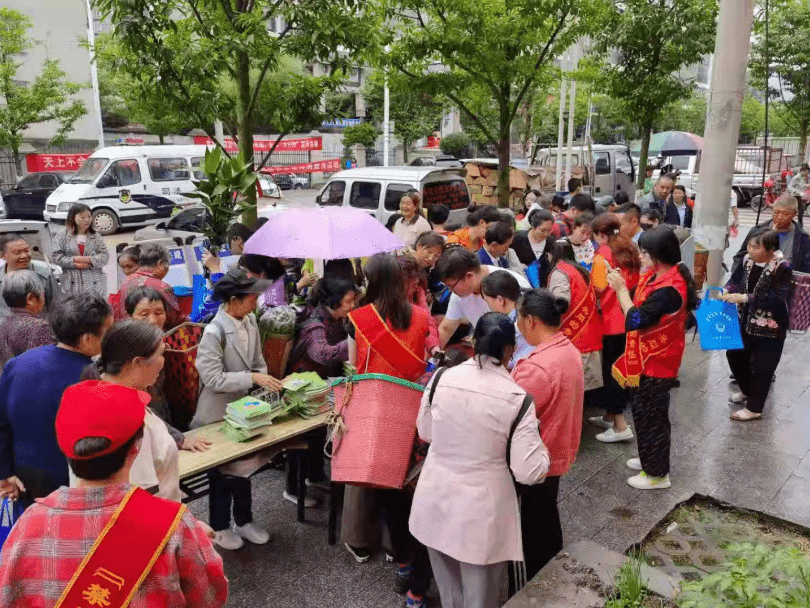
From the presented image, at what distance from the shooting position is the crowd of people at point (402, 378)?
5.75 ft

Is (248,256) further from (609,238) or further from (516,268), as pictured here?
(609,238)

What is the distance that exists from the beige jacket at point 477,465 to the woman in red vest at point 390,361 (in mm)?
607

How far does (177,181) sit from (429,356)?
14983mm

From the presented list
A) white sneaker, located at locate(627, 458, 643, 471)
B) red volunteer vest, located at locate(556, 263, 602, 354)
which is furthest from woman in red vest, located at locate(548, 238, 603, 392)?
white sneaker, located at locate(627, 458, 643, 471)

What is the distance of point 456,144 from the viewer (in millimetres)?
34312

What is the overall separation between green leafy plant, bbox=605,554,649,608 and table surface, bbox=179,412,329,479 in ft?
5.66

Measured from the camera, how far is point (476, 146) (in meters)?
35.5

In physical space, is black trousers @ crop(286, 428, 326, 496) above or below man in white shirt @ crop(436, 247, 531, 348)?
below

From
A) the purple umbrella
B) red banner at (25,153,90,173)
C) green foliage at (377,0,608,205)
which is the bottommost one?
the purple umbrella

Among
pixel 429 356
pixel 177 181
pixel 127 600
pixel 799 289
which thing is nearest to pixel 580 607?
pixel 429 356

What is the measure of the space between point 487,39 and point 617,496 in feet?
22.8

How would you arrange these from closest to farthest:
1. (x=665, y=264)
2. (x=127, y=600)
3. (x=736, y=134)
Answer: (x=127, y=600)
(x=665, y=264)
(x=736, y=134)

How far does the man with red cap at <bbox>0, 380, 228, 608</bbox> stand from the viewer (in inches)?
65.6

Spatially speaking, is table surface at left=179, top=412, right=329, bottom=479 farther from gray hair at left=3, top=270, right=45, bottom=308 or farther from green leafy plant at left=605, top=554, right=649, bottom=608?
green leafy plant at left=605, top=554, right=649, bottom=608
